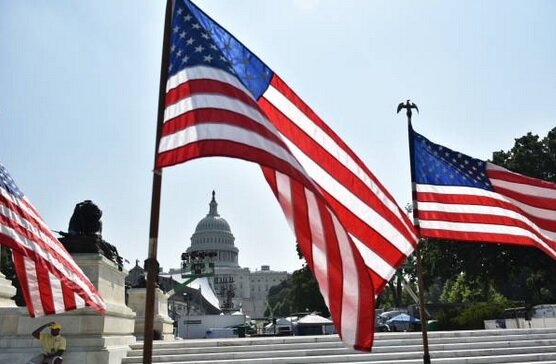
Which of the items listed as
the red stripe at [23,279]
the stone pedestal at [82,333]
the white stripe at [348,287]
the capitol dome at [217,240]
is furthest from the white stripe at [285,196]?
the capitol dome at [217,240]

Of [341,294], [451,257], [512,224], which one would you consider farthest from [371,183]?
[451,257]

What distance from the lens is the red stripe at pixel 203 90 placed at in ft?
19.3

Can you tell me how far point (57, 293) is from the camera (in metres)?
8.00

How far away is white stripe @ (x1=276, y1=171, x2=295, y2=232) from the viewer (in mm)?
6336

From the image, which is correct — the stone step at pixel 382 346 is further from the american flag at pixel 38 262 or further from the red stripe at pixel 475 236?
the red stripe at pixel 475 236

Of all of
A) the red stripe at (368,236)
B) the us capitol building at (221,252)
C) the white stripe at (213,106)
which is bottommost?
the red stripe at (368,236)

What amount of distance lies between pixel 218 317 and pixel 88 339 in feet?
111

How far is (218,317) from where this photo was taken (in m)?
43.9

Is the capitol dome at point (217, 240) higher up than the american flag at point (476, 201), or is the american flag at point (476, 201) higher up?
the capitol dome at point (217, 240)

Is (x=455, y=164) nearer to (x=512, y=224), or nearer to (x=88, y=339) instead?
(x=512, y=224)

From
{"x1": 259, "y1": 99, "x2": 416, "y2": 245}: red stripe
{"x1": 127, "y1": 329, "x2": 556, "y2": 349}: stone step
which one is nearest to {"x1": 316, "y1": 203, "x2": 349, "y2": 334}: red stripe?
{"x1": 259, "y1": 99, "x2": 416, "y2": 245}: red stripe

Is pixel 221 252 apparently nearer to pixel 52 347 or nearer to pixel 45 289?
pixel 52 347

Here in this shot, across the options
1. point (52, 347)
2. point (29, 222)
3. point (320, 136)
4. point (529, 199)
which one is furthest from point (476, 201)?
point (52, 347)

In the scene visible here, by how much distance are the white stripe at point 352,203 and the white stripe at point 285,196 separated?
2.28 feet
